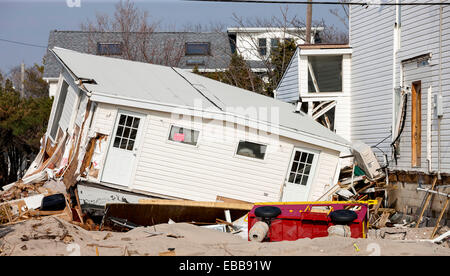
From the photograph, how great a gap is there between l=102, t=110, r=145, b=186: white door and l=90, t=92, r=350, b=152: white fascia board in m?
0.36

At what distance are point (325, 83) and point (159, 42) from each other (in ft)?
64.1

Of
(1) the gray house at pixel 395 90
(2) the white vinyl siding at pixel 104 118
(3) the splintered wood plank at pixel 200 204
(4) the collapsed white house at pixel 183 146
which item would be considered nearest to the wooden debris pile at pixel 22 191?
(4) the collapsed white house at pixel 183 146

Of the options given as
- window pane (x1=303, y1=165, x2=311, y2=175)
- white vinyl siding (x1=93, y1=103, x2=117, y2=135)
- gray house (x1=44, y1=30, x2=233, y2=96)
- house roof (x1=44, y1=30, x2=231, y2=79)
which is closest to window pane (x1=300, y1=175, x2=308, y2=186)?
window pane (x1=303, y1=165, x2=311, y2=175)

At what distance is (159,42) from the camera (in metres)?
39.2

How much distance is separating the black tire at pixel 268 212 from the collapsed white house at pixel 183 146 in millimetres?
4297

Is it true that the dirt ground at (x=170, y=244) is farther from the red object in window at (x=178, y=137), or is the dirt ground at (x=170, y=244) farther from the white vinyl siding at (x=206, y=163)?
the red object in window at (x=178, y=137)

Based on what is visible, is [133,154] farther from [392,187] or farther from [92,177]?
[392,187]

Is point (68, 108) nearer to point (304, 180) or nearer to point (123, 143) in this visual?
point (123, 143)

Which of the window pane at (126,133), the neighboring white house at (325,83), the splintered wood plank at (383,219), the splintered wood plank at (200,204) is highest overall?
the neighboring white house at (325,83)

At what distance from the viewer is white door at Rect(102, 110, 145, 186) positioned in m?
16.2

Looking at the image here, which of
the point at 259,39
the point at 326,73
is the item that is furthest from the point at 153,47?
the point at 326,73

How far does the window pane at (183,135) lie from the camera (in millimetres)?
16766
